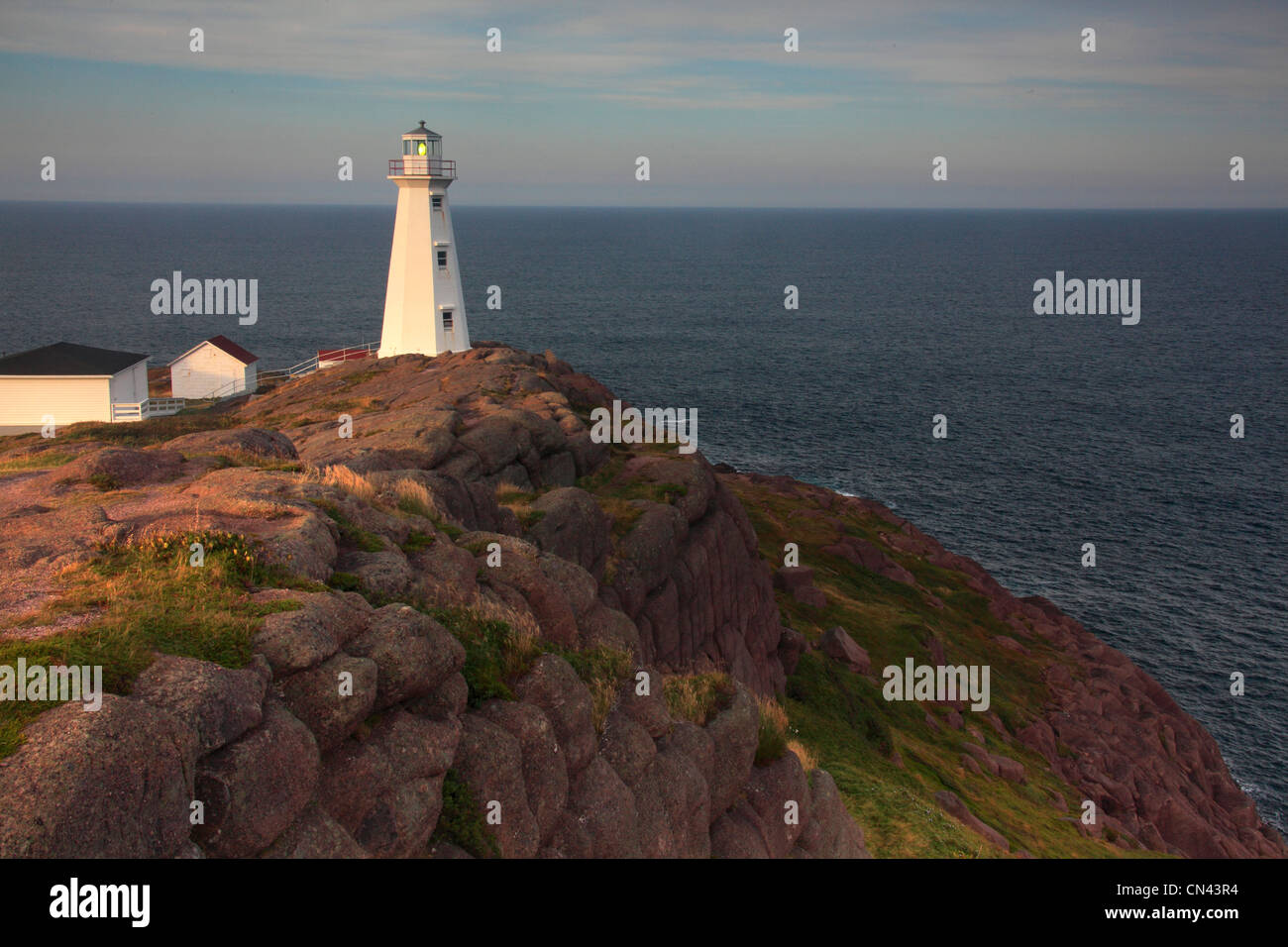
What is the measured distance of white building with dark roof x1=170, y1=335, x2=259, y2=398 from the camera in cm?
6844

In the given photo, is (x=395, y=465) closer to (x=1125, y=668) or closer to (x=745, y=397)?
(x=1125, y=668)

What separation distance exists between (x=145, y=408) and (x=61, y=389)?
169 inches

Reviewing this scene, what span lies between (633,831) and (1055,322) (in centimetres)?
16073

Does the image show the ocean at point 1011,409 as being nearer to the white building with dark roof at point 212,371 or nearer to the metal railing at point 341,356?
the metal railing at point 341,356

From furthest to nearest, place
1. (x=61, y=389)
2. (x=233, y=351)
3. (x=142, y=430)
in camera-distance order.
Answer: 1. (x=233, y=351)
2. (x=61, y=389)
3. (x=142, y=430)

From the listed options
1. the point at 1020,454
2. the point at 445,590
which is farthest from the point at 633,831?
the point at 1020,454

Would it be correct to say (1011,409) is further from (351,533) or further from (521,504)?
(351,533)

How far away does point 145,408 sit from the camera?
186 feet

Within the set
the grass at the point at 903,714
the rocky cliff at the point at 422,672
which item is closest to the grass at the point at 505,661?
the rocky cliff at the point at 422,672

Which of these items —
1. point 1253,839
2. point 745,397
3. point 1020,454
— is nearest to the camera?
point 1253,839

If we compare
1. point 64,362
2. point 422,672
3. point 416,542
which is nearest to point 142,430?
point 64,362

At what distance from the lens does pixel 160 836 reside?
8758 millimetres

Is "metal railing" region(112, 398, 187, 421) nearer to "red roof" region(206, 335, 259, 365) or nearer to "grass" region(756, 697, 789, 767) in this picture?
"red roof" region(206, 335, 259, 365)
